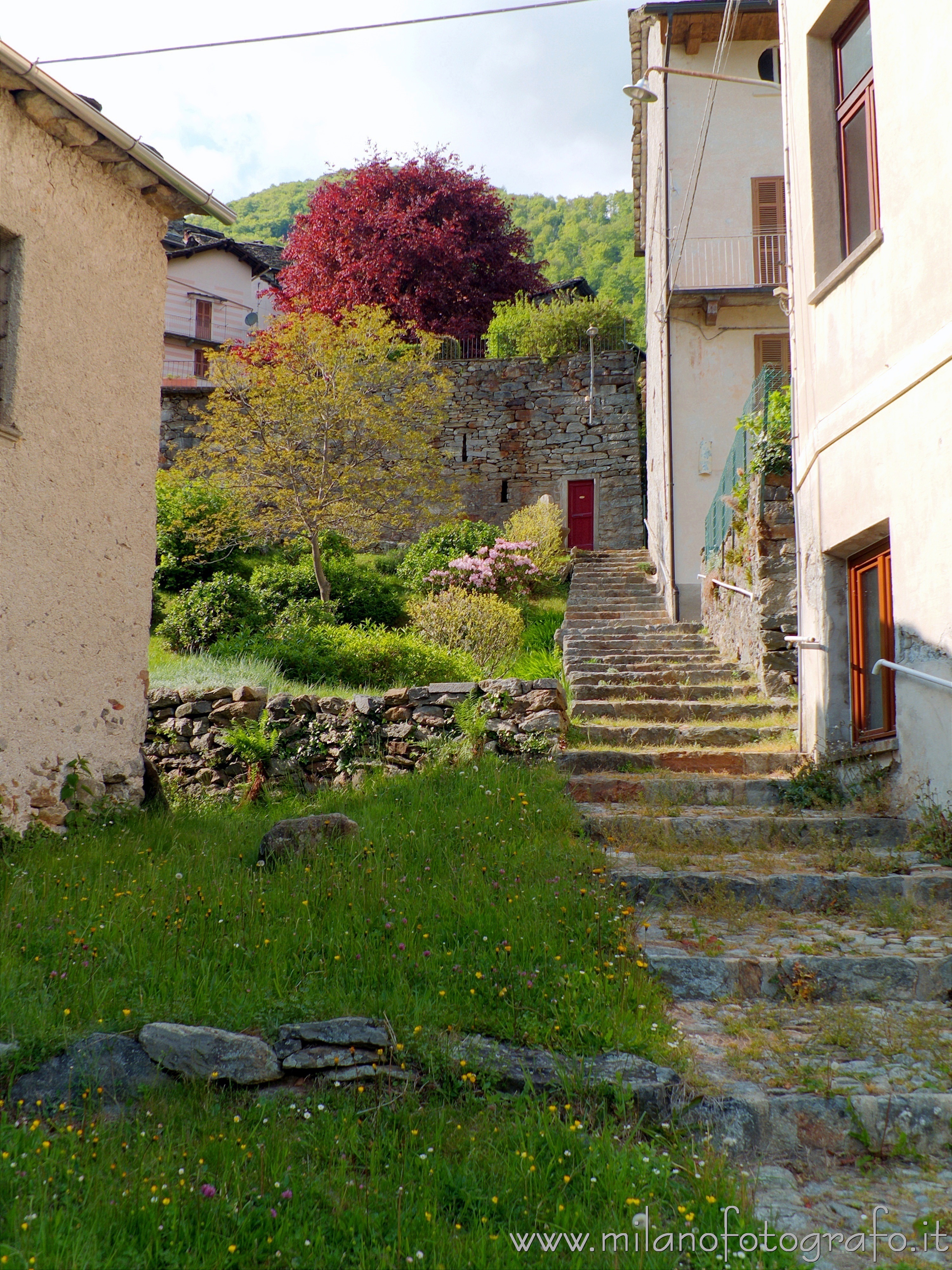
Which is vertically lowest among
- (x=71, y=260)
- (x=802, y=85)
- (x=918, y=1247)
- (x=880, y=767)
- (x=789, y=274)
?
(x=918, y=1247)

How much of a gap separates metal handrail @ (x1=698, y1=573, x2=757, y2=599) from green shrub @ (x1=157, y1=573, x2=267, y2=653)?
550 cm

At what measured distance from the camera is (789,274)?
7.22 m

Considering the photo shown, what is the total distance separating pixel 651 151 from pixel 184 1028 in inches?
580

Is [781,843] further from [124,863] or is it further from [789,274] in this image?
[789,274]

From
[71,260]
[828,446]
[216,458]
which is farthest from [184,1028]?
[216,458]

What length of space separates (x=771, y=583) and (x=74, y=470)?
5.53 meters

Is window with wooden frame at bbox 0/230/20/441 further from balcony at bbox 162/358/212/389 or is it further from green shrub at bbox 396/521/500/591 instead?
balcony at bbox 162/358/212/389

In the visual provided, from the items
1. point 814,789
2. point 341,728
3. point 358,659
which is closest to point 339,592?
point 358,659

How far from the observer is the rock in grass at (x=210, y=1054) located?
2.96 meters

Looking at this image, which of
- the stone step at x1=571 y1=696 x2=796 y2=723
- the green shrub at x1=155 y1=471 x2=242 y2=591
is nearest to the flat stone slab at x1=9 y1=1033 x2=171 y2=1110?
the stone step at x1=571 y1=696 x2=796 y2=723

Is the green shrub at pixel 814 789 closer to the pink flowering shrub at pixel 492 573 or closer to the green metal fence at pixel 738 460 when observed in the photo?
the green metal fence at pixel 738 460

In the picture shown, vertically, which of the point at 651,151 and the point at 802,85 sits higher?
the point at 651,151

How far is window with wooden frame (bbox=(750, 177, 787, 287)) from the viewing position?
41.4 ft

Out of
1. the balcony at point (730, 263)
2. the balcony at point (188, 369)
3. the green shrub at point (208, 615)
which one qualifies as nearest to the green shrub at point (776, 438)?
the balcony at point (730, 263)
